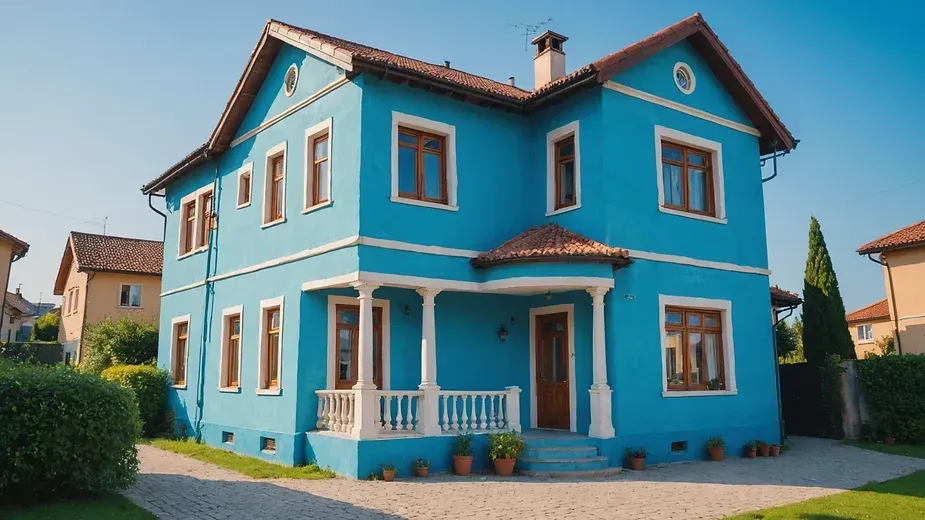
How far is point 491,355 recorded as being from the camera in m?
15.1

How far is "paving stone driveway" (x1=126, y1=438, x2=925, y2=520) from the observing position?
9578mm

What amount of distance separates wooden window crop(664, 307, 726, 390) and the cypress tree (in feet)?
16.2

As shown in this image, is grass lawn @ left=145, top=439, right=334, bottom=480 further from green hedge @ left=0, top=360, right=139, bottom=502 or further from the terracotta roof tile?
the terracotta roof tile

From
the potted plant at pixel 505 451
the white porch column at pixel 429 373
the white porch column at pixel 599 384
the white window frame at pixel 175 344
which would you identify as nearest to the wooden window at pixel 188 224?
the white window frame at pixel 175 344

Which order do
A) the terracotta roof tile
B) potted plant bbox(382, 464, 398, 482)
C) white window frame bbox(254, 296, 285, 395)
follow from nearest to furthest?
potted plant bbox(382, 464, 398, 482) < white window frame bbox(254, 296, 285, 395) < the terracotta roof tile

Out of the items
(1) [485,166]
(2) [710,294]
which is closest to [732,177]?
(2) [710,294]

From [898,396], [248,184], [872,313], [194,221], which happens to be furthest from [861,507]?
[872,313]

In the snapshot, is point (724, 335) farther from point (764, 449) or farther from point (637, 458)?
point (637, 458)

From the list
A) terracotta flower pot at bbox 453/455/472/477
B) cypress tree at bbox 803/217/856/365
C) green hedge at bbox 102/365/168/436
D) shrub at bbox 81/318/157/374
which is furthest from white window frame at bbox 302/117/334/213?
Answer: cypress tree at bbox 803/217/856/365

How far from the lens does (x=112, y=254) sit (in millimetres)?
37562

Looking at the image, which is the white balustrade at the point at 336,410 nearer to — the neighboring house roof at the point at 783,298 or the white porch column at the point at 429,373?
the white porch column at the point at 429,373

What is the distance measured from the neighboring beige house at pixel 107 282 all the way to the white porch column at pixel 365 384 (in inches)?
995

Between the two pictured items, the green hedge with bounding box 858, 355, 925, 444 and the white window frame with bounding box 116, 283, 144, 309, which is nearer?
the green hedge with bounding box 858, 355, 925, 444

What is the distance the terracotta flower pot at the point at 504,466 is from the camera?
12.5 metres
